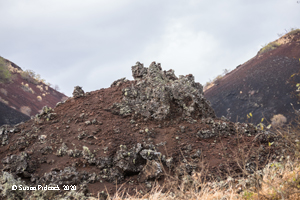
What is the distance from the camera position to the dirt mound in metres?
6.65

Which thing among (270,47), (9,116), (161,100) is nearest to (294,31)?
(270,47)

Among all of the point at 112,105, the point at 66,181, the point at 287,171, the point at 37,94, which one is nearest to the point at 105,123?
the point at 112,105

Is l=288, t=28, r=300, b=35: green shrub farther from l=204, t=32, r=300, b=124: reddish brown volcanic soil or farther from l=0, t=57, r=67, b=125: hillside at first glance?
l=0, t=57, r=67, b=125: hillside

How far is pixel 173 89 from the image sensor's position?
9633 mm

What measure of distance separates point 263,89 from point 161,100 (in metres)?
22.4

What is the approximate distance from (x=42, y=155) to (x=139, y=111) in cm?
341

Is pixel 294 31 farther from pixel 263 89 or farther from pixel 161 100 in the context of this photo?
pixel 161 100

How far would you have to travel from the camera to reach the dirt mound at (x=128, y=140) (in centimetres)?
665

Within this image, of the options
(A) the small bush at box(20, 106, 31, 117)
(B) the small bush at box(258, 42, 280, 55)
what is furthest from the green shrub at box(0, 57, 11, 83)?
(B) the small bush at box(258, 42, 280, 55)

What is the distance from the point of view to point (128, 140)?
25.3 ft

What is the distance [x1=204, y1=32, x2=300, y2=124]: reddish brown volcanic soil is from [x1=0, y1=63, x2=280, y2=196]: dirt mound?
1693 centimetres

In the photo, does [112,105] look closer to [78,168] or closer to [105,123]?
[105,123]

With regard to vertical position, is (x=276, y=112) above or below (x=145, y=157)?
below

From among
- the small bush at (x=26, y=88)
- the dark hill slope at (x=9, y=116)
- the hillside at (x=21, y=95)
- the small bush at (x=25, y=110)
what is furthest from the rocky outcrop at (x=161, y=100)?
the small bush at (x=26, y=88)
